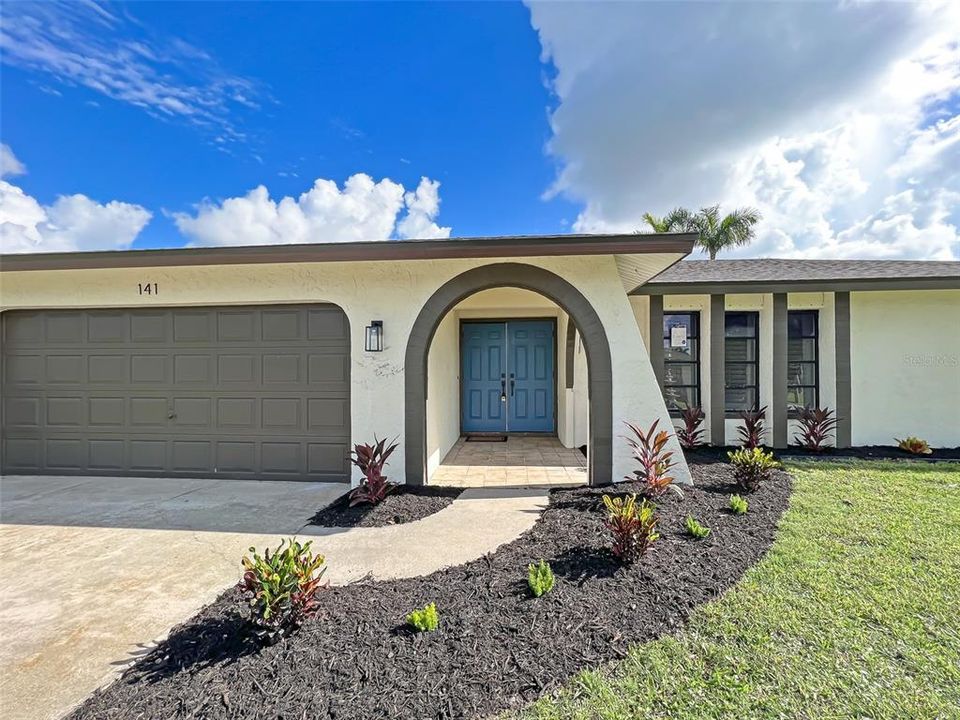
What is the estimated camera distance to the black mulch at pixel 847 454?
671cm

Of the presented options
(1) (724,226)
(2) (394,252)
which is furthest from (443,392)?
(1) (724,226)

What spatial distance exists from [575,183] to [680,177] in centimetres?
292

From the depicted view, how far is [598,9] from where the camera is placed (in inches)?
264

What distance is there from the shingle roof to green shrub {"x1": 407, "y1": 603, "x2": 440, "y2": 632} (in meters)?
6.31

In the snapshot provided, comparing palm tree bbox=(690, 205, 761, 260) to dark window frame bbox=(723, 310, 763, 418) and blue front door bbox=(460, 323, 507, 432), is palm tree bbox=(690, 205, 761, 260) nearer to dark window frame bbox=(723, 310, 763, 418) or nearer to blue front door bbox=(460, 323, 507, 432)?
dark window frame bbox=(723, 310, 763, 418)

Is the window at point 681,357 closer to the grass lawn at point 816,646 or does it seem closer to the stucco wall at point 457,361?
the stucco wall at point 457,361

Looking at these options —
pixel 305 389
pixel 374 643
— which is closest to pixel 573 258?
pixel 305 389

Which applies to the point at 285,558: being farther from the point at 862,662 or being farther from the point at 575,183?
the point at 575,183

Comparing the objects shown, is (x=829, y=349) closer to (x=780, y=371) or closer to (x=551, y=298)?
(x=780, y=371)

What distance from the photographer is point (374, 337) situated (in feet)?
18.1

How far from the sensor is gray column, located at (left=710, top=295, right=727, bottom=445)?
7586 millimetres

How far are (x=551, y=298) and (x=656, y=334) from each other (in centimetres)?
328

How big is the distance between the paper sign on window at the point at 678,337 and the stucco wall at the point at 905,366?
275cm

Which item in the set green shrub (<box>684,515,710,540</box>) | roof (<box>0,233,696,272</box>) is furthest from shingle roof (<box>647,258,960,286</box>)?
green shrub (<box>684,515,710,540</box>)
